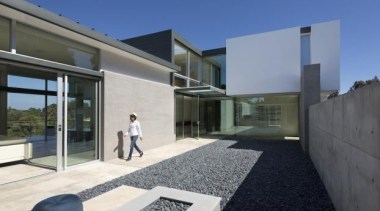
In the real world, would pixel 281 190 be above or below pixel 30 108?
below

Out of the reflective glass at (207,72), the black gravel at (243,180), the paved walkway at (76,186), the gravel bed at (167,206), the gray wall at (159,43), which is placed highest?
the gray wall at (159,43)

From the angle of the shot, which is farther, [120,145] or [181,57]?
[181,57]

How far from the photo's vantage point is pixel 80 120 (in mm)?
7242

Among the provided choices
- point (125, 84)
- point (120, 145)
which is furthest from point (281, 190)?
point (125, 84)

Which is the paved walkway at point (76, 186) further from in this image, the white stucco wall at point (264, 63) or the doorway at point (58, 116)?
the white stucco wall at point (264, 63)

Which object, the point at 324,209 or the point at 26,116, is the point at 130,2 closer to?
the point at 26,116

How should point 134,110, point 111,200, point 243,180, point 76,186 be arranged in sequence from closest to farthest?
point 111,200 → point 76,186 → point 243,180 → point 134,110

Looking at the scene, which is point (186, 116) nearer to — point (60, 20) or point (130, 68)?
point (130, 68)

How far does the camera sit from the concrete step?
11.7 feet

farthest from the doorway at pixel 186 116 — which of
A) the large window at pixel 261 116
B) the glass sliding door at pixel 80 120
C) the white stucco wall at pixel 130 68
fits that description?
the glass sliding door at pixel 80 120

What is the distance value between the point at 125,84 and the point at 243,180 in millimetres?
5527

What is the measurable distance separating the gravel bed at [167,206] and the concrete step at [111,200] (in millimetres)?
Result: 632

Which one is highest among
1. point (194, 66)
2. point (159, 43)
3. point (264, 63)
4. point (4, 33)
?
point (159, 43)

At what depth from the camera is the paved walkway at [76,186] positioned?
395 centimetres
